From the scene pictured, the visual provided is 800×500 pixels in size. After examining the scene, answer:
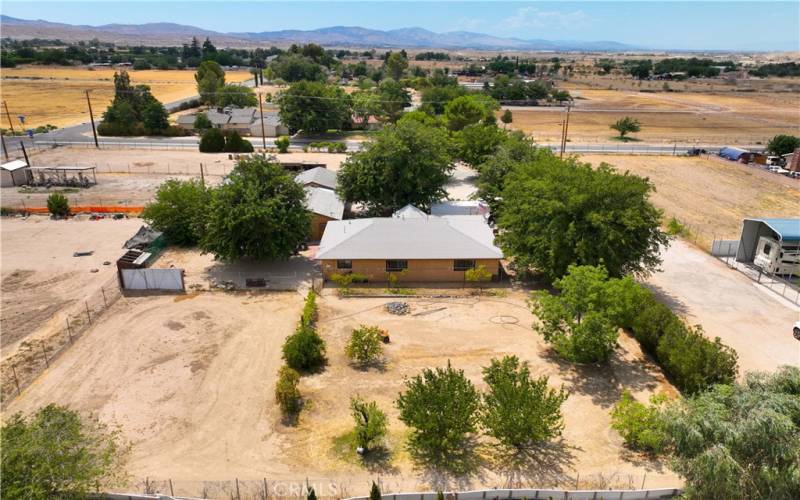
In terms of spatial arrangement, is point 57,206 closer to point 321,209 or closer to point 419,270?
point 321,209

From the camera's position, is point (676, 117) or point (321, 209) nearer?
point (321, 209)

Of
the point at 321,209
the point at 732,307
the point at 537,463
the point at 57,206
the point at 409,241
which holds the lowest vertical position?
the point at 537,463

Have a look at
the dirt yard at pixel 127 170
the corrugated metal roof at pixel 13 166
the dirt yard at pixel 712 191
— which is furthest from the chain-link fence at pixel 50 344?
the dirt yard at pixel 712 191

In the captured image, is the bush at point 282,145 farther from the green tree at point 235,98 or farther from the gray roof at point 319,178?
the green tree at point 235,98

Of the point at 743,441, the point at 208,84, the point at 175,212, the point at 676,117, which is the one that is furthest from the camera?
the point at 208,84

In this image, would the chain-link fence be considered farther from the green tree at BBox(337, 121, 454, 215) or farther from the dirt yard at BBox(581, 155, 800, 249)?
the dirt yard at BBox(581, 155, 800, 249)

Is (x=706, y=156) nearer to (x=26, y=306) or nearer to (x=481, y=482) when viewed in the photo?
(x=481, y=482)

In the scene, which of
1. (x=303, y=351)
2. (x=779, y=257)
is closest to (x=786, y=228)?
(x=779, y=257)

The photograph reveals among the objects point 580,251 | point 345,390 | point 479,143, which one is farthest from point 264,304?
point 479,143
